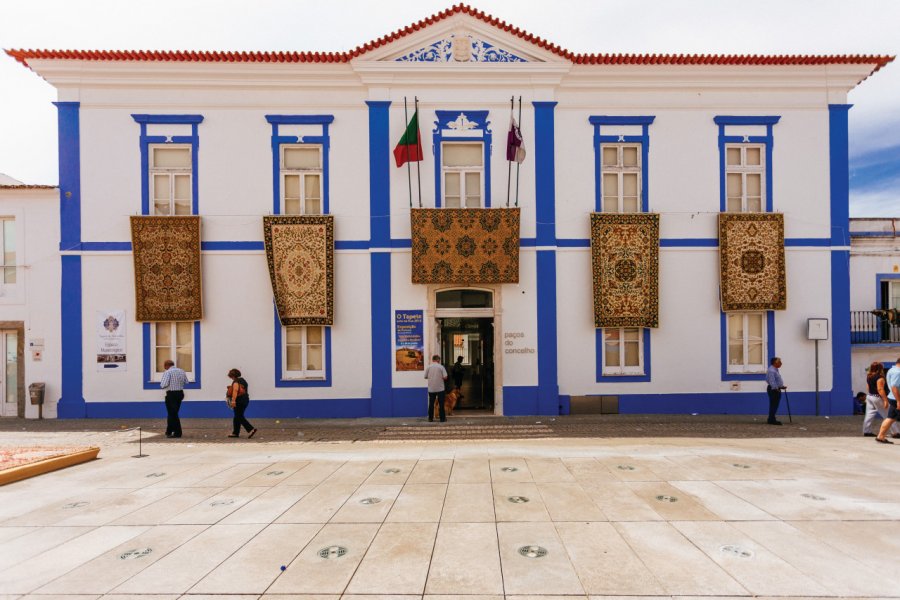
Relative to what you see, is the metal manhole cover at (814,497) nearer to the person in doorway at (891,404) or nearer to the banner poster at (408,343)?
the person in doorway at (891,404)

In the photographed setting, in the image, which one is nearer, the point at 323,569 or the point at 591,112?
the point at 323,569

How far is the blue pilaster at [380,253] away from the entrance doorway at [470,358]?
159cm

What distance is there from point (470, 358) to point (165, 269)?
823cm

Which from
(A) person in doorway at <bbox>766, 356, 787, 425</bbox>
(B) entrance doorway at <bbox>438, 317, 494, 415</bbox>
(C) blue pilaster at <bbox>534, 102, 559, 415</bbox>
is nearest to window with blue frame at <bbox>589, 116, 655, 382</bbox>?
(C) blue pilaster at <bbox>534, 102, 559, 415</bbox>

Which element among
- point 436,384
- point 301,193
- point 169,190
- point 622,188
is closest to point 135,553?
point 436,384

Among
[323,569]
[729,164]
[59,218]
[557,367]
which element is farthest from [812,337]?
[59,218]

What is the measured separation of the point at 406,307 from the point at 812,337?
1044 centimetres

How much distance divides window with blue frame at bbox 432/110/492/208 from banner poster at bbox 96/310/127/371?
28.8 feet

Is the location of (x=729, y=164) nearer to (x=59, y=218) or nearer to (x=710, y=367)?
(x=710, y=367)

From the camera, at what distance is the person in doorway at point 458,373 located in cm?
1525

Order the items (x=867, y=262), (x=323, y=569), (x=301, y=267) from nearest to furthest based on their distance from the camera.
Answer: (x=323, y=569), (x=301, y=267), (x=867, y=262)

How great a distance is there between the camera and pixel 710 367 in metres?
14.6

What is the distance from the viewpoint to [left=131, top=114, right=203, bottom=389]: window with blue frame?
14336 mm

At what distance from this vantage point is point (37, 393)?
14.0m
